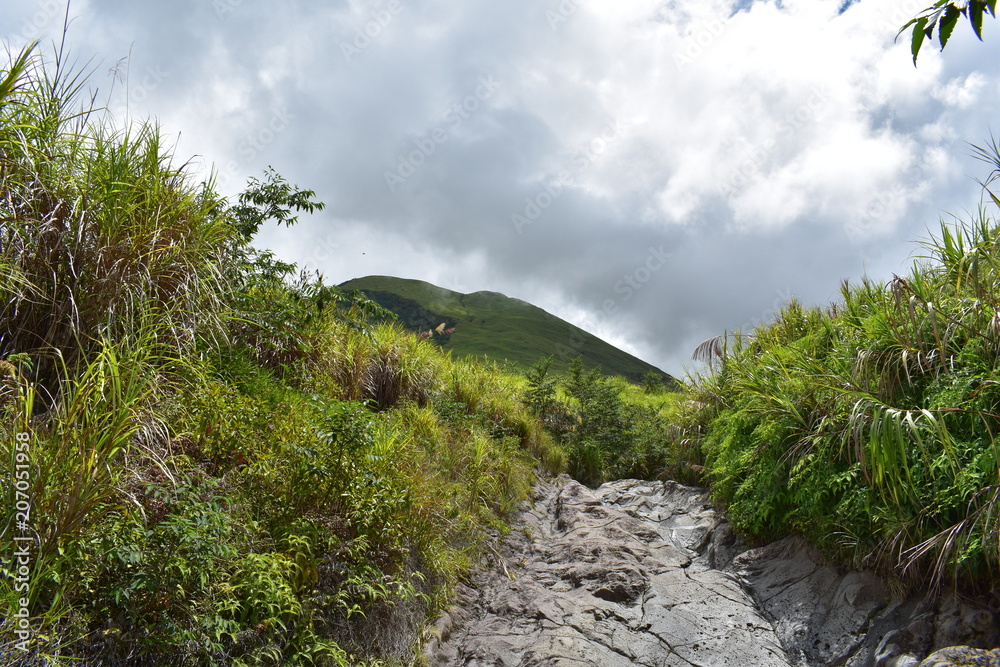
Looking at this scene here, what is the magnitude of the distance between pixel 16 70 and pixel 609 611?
681 cm

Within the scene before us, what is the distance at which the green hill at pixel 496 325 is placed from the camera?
407 ft

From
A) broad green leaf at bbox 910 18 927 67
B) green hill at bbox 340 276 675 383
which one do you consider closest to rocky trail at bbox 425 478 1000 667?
broad green leaf at bbox 910 18 927 67

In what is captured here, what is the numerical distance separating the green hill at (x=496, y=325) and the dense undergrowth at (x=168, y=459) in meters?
100

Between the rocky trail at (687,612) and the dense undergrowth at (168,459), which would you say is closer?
the dense undergrowth at (168,459)

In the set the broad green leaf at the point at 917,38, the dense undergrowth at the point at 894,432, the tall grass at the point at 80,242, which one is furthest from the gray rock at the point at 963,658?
the tall grass at the point at 80,242

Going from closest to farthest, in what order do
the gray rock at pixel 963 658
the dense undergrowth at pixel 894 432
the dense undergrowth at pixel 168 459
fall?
the dense undergrowth at pixel 168 459 < the gray rock at pixel 963 658 < the dense undergrowth at pixel 894 432

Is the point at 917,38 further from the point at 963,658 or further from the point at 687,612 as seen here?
the point at 687,612

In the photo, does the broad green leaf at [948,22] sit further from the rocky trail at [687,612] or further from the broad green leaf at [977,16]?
the rocky trail at [687,612]

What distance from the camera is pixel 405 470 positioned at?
5969 millimetres

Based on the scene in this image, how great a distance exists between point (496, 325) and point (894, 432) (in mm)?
142970

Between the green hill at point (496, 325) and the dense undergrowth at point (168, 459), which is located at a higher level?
the green hill at point (496, 325)

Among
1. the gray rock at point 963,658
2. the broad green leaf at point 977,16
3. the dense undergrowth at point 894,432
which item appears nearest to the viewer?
the broad green leaf at point 977,16

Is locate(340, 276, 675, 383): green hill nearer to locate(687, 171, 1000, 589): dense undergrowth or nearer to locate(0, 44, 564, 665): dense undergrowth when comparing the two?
locate(687, 171, 1000, 589): dense undergrowth

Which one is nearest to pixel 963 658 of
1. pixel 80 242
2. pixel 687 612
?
pixel 687 612
